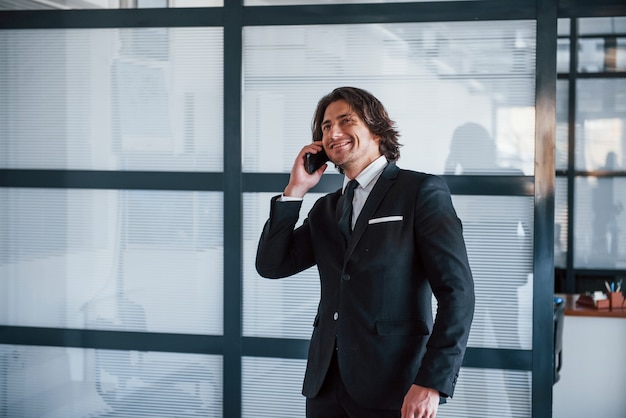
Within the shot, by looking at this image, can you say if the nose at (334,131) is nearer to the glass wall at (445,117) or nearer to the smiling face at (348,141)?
the smiling face at (348,141)

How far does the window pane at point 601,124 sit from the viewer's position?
356 inches

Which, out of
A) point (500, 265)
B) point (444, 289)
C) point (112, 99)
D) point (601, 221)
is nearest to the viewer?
point (444, 289)

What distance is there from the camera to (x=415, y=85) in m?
3.89

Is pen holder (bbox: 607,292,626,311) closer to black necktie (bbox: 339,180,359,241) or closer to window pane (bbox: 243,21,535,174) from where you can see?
window pane (bbox: 243,21,535,174)

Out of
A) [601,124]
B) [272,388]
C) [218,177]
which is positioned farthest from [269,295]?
[601,124]

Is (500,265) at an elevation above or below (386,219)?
below

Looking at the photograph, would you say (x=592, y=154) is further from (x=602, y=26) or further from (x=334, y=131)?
(x=334, y=131)

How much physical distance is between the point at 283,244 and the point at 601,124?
7.25 m

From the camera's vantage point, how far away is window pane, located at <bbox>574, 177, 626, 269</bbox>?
901 cm

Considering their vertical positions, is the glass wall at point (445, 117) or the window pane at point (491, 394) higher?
the glass wall at point (445, 117)

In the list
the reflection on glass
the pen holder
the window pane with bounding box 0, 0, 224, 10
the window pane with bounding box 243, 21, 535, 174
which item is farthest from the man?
the reflection on glass

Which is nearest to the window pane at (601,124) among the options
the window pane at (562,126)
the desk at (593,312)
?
the window pane at (562,126)

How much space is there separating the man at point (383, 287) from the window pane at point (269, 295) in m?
1.39

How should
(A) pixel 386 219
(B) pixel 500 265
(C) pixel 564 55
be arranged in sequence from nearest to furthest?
(A) pixel 386 219, (B) pixel 500 265, (C) pixel 564 55
